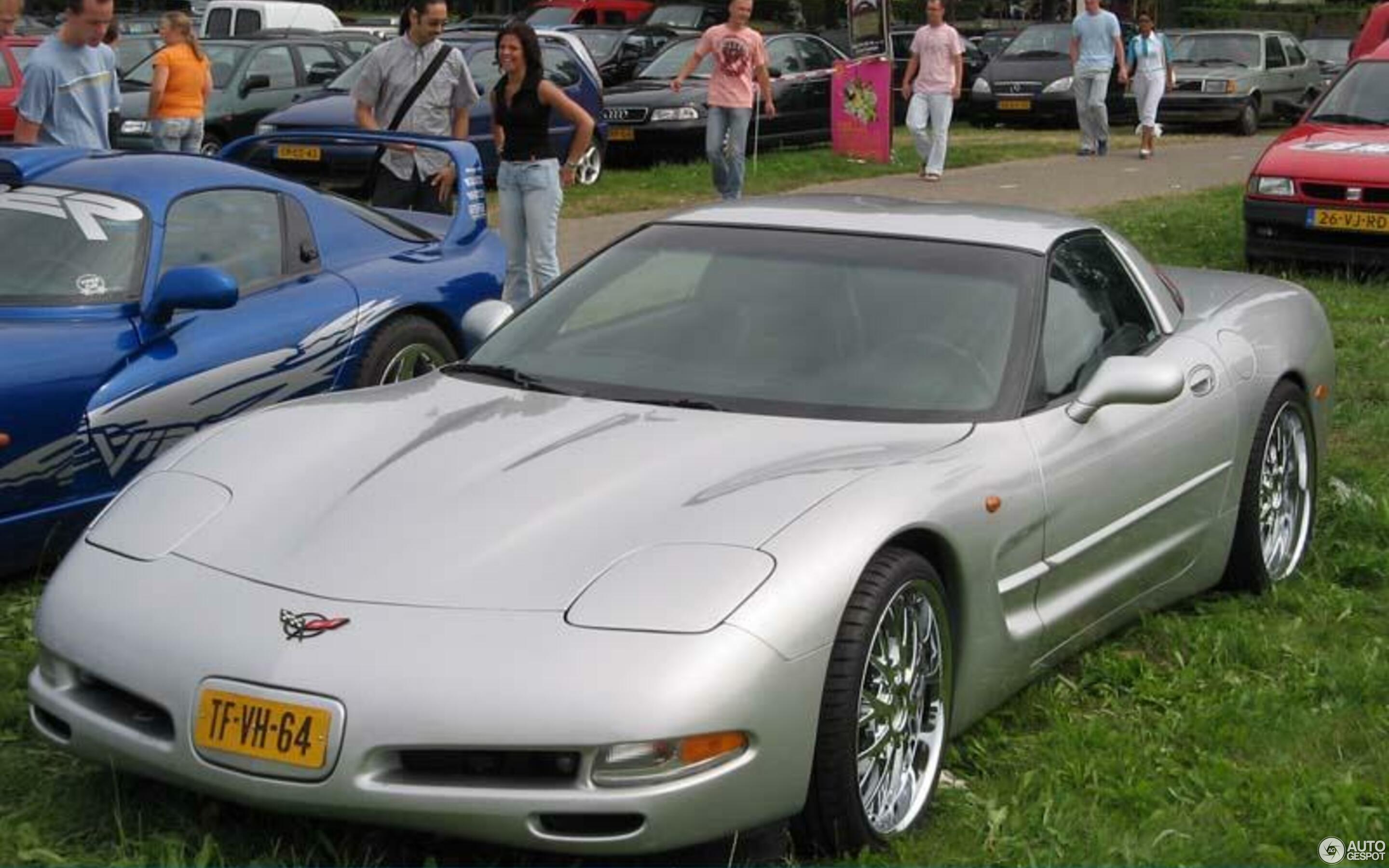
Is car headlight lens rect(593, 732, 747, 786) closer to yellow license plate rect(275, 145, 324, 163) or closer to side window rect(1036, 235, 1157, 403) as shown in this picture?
side window rect(1036, 235, 1157, 403)

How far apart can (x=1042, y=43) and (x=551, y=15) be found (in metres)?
8.01

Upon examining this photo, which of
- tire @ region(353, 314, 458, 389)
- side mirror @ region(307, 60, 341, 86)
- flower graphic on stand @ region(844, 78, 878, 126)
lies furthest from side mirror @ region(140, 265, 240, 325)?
flower graphic on stand @ region(844, 78, 878, 126)

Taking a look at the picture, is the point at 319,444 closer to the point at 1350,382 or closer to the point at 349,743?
the point at 349,743

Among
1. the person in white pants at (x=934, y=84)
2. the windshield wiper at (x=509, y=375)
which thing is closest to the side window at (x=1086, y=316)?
the windshield wiper at (x=509, y=375)

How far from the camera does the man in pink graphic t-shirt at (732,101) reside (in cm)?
1446

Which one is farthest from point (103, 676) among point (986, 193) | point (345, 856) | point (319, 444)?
point (986, 193)

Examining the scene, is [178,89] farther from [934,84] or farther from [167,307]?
[167,307]

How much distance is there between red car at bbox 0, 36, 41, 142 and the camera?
18.5m

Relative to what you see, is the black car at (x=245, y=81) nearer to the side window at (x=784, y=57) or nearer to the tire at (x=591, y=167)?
the tire at (x=591, y=167)

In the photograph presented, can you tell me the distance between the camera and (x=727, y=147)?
14.5m

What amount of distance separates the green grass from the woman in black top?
5724 millimetres

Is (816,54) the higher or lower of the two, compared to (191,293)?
lower

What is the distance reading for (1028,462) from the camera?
471cm

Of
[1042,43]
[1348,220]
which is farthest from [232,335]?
[1042,43]
